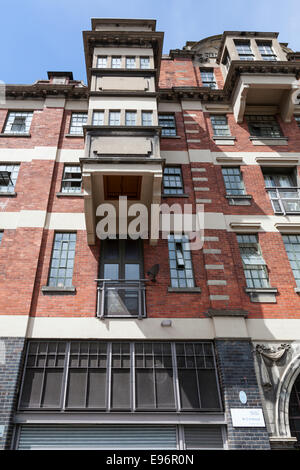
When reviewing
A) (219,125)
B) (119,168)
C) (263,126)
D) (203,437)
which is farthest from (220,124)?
(203,437)

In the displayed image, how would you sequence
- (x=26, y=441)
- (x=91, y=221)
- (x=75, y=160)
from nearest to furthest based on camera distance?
1. (x=26, y=441)
2. (x=91, y=221)
3. (x=75, y=160)

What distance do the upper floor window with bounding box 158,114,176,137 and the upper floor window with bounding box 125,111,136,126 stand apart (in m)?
2.35

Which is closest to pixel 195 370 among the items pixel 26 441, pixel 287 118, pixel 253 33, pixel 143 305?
pixel 143 305

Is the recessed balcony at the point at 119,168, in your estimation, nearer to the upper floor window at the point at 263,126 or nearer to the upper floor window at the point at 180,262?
the upper floor window at the point at 180,262

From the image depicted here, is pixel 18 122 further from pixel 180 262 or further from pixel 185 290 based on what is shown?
pixel 185 290

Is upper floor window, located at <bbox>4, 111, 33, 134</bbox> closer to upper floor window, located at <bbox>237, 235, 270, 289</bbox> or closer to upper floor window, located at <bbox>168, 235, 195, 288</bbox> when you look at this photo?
upper floor window, located at <bbox>168, 235, 195, 288</bbox>

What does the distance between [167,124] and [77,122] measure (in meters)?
4.32

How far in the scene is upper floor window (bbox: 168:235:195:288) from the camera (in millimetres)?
11555

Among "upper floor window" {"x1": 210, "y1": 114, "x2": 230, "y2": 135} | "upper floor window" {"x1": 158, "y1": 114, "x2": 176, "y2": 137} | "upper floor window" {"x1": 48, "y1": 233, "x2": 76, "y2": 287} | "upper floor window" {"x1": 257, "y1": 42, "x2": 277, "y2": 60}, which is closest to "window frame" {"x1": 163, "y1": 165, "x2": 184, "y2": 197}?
"upper floor window" {"x1": 158, "y1": 114, "x2": 176, "y2": 137}

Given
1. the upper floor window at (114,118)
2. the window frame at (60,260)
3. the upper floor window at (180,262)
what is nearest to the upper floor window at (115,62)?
the upper floor window at (114,118)

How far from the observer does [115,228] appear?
40.4 ft

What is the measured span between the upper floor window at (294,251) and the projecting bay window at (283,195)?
3.55ft
